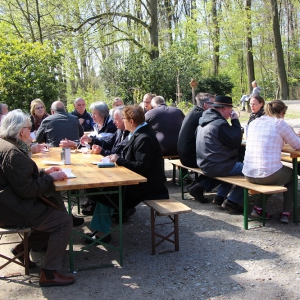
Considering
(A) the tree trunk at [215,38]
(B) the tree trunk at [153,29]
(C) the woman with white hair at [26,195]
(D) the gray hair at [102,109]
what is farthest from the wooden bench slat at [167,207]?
(A) the tree trunk at [215,38]

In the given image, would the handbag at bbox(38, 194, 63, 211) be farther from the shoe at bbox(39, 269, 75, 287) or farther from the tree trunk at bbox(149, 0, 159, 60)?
the tree trunk at bbox(149, 0, 159, 60)

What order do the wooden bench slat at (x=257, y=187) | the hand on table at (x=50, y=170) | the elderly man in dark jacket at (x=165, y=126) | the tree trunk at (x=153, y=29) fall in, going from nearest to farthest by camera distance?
the hand on table at (x=50, y=170), the wooden bench slat at (x=257, y=187), the elderly man in dark jacket at (x=165, y=126), the tree trunk at (x=153, y=29)

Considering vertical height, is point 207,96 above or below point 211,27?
below

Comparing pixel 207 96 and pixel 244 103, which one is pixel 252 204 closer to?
pixel 207 96

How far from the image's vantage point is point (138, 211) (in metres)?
5.55

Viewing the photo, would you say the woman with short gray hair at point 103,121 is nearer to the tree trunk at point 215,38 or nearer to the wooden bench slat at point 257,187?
the wooden bench slat at point 257,187

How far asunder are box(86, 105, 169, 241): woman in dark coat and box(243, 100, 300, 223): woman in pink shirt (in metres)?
1.17

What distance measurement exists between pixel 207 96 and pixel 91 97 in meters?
19.8

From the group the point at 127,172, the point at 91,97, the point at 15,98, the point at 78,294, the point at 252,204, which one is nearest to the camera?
the point at 78,294

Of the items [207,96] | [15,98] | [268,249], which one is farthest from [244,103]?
[268,249]

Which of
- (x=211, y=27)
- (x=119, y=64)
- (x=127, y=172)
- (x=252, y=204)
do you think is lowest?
(x=252, y=204)

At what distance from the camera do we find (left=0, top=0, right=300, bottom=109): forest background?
35.4 feet

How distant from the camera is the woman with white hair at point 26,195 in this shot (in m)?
3.18

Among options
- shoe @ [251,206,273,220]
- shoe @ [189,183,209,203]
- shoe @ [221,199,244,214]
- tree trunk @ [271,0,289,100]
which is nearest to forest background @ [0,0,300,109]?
tree trunk @ [271,0,289,100]
